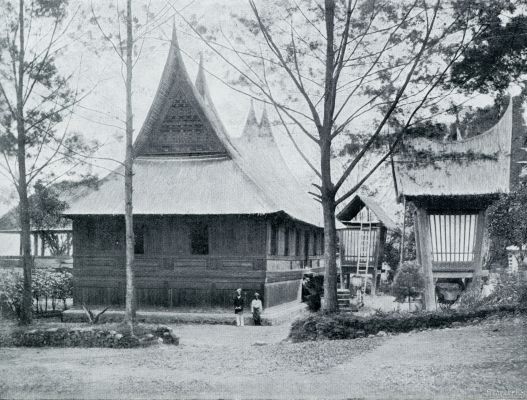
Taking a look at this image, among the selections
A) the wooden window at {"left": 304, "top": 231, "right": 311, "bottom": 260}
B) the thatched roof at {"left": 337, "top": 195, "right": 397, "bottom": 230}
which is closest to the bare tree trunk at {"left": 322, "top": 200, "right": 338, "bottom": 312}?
the wooden window at {"left": 304, "top": 231, "right": 311, "bottom": 260}

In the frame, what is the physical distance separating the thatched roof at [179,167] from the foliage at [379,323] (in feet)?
24.7

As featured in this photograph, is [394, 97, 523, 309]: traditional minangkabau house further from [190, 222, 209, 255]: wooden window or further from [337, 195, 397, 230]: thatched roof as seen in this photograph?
[337, 195, 397, 230]: thatched roof

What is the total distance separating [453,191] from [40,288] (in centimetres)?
1590

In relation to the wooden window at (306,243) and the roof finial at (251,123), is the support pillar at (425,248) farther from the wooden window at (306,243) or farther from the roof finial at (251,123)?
Answer: the roof finial at (251,123)

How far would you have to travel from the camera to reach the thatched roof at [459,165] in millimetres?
14742

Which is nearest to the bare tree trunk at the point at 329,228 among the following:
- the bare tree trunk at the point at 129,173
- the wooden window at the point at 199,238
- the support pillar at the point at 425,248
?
the support pillar at the point at 425,248

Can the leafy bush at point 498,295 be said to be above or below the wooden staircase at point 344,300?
above

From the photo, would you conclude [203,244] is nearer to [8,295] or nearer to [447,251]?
[8,295]

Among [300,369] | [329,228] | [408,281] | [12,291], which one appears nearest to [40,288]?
[12,291]

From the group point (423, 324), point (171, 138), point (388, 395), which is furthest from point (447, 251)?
point (171, 138)

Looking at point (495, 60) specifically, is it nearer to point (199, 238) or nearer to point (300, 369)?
point (300, 369)

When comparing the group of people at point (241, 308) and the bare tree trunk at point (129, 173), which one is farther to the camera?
the group of people at point (241, 308)

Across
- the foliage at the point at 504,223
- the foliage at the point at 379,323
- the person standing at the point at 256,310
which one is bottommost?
the person standing at the point at 256,310

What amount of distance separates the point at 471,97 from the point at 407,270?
5.52 m
